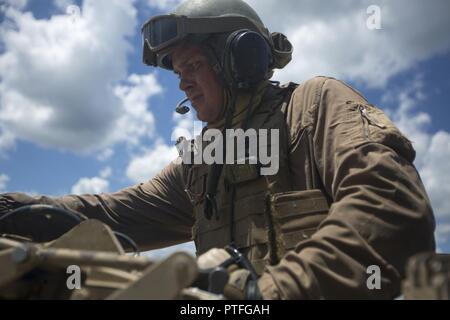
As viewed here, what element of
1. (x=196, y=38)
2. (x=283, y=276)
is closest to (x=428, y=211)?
(x=283, y=276)

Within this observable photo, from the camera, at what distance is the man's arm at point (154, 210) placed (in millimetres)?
3670

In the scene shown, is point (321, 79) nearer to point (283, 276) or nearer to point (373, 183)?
point (373, 183)

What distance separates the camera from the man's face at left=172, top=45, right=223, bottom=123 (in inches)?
125

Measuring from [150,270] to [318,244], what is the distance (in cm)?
69

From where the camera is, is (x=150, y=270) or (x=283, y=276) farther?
(x=283, y=276)

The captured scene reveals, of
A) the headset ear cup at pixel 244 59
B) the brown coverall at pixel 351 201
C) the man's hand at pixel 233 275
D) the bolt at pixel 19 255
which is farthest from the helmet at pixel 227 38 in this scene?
the bolt at pixel 19 255

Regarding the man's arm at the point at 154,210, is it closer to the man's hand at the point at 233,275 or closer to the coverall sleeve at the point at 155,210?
the coverall sleeve at the point at 155,210

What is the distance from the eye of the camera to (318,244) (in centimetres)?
163

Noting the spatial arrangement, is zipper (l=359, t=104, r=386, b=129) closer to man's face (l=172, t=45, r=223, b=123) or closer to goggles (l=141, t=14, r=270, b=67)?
man's face (l=172, t=45, r=223, b=123)

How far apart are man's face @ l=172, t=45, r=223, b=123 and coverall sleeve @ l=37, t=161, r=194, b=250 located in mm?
652

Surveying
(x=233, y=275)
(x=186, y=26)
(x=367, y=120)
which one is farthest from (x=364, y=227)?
(x=186, y=26)

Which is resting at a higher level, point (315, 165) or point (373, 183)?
point (315, 165)

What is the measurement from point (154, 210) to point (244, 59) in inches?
58.5
